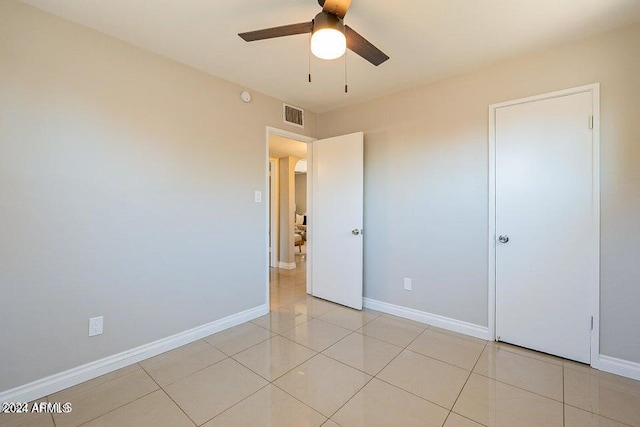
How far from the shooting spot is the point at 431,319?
109 inches

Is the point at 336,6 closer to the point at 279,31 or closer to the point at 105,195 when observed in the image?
the point at 279,31

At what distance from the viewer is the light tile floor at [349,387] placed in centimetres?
154

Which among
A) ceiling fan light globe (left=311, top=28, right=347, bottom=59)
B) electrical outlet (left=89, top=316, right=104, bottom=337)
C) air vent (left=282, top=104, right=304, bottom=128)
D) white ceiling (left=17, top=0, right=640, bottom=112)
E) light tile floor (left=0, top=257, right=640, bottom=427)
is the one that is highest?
white ceiling (left=17, top=0, right=640, bottom=112)

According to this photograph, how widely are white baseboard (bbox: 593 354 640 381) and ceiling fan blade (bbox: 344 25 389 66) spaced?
2.65 metres

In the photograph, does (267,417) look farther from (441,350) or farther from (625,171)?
(625,171)

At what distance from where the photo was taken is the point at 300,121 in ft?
11.2

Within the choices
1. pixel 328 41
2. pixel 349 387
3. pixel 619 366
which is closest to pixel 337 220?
pixel 349 387

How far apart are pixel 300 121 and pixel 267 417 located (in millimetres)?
2982

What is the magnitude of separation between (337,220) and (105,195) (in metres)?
2.27

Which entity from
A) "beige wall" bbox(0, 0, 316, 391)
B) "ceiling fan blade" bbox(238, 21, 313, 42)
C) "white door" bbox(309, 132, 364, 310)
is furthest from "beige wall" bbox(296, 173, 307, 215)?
"ceiling fan blade" bbox(238, 21, 313, 42)

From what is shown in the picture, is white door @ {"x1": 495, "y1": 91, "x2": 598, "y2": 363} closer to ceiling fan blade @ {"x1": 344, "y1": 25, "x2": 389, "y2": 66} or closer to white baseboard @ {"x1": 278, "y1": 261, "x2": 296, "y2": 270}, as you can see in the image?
ceiling fan blade @ {"x1": 344, "y1": 25, "x2": 389, "y2": 66}

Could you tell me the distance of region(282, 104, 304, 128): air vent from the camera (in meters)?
3.21

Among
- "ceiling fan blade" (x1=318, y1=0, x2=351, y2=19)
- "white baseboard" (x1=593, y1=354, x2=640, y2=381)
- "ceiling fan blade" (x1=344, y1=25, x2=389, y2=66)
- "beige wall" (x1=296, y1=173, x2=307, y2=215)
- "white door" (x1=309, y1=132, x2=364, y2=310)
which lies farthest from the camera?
Result: "beige wall" (x1=296, y1=173, x2=307, y2=215)

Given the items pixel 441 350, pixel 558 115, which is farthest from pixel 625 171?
pixel 441 350
